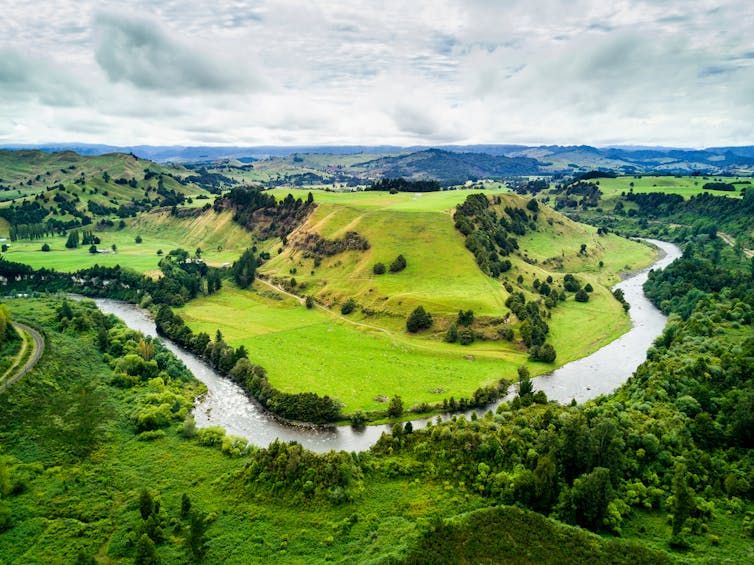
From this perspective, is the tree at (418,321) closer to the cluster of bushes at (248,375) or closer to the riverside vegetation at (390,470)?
the riverside vegetation at (390,470)

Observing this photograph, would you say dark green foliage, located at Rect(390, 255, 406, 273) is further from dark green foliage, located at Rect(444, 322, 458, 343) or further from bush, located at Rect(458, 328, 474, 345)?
bush, located at Rect(458, 328, 474, 345)

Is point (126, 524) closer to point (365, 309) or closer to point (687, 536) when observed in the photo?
point (687, 536)

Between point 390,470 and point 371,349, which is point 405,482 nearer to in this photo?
point 390,470

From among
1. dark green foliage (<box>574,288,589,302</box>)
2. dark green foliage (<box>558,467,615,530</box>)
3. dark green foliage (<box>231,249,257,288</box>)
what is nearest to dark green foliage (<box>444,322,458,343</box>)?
dark green foliage (<box>574,288,589,302</box>)

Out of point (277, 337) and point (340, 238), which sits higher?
point (340, 238)

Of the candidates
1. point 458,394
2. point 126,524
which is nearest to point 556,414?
point 458,394

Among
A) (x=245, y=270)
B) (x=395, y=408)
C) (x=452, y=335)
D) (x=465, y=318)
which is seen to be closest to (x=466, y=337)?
(x=452, y=335)
